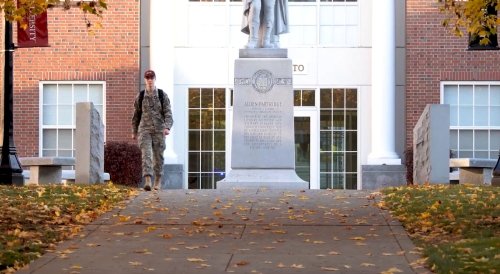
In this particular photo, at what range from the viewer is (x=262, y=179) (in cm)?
1984

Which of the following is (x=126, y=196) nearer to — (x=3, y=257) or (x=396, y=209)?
(x=396, y=209)

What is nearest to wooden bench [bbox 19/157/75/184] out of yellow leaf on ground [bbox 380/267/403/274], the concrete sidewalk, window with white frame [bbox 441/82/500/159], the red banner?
the red banner

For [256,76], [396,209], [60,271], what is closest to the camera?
[60,271]

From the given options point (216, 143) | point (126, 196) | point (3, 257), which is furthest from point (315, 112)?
point (3, 257)

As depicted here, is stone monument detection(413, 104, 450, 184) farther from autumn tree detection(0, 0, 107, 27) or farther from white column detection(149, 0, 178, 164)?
white column detection(149, 0, 178, 164)

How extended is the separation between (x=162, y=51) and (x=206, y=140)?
2448mm

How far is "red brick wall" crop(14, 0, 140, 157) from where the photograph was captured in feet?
97.5

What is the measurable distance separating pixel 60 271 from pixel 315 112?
1933 centimetres

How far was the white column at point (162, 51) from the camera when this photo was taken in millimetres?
29250

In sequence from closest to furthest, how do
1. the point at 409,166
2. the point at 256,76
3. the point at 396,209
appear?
the point at 396,209, the point at 256,76, the point at 409,166

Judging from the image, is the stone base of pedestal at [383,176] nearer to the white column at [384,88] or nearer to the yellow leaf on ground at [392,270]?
the white column at [384,88]

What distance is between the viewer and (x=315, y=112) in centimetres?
2950

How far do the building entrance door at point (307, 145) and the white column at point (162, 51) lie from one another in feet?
9.96

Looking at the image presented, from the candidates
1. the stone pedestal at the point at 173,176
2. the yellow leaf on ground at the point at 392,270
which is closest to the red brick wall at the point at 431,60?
the stone pedestal at the point at 173,176
